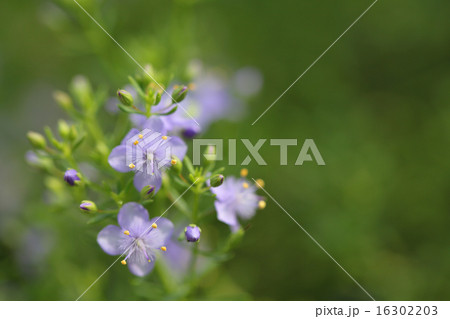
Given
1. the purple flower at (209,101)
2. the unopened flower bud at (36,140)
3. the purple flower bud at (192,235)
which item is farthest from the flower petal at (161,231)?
the purple flower at (209,101)

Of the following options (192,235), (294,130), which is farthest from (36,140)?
(294,130)

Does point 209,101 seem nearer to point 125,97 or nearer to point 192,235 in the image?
point 125,97

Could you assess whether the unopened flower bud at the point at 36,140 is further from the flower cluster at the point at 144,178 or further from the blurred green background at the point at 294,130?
the blurred green background at the point at 294,130

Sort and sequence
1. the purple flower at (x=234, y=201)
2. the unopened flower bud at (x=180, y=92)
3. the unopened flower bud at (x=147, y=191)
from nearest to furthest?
1. the unopened flower bud at (x=147, y=191)
2. the unopened flower bud at (x=180, y=92)
3. the purple flower at (x=234, y=201)

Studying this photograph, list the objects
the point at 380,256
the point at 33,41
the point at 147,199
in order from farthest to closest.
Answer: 1. the point at 33,41
2. the point at 380,256
3. the point at 147,199

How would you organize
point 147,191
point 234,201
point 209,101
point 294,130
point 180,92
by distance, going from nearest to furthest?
point 147,191, point 180,92, point 234,201, point 209,101, point 294,130

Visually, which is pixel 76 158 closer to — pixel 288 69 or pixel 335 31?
pixel 288 69
